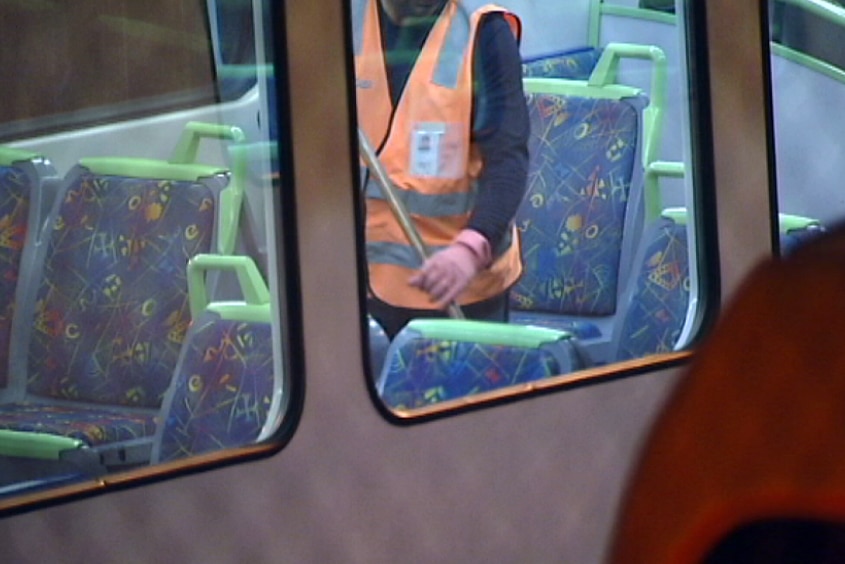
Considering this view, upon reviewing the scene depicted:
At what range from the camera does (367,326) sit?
226 cm

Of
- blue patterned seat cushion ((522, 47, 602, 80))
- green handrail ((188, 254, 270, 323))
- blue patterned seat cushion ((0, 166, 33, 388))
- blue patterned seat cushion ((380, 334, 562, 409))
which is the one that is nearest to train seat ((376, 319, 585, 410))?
blue patterned seat cushion ((380, 334, 562, 409))

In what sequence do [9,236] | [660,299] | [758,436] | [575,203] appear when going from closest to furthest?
[758,436]
[9,236]
[660,299]
[575,203]

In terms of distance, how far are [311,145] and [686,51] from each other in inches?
32.0

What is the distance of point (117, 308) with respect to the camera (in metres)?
2.33

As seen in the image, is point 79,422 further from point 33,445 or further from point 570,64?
point 570,64

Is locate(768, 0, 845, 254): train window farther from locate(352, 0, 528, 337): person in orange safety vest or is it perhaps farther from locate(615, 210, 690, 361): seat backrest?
locate(352, 0, 528, 337): person in orange safety vest

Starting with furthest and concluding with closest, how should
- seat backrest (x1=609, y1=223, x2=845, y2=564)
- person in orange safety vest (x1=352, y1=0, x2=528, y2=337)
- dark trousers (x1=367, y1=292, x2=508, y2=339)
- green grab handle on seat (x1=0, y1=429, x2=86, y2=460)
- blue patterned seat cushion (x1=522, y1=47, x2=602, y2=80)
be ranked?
blue patterned seat cushion (x1=522, y1=47, x2=602, y2=80), person in orange safety vest (x1=352, y1=0, x2=528, y2=337), dark trousers (x1=367, y1=292, x2=508, y2=339), green grab handle on seat (x1=0, y1=429, x2=86, y2=460), seat backrest (x1=609, y1=223, x2=845, y2=564)

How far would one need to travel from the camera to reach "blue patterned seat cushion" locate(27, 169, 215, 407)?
232 centimetres

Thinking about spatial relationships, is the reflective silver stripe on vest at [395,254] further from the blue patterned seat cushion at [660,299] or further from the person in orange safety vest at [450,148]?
the blue patterned seat cushion at [660,299]

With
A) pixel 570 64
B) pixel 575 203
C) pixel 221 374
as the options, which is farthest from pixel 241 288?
pixel 570 64

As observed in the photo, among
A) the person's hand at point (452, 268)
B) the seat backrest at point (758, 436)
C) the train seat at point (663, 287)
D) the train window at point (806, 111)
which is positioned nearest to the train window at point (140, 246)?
the person's hand at point (452, 268)

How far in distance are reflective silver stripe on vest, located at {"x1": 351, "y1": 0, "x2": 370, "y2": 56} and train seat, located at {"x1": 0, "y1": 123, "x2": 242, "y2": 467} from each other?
0.20 m

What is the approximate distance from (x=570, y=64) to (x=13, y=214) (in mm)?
1410

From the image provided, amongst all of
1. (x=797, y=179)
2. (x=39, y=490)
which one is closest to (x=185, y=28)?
(x=39, y=490)
